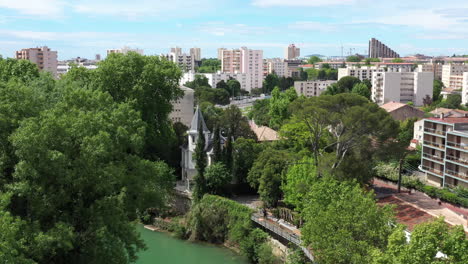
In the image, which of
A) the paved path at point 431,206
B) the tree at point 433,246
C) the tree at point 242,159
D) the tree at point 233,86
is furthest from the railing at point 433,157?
the tree at point 233,86

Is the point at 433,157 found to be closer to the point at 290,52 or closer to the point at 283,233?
the point at 283,233

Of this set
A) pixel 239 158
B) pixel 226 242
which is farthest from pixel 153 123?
pixel 226 242

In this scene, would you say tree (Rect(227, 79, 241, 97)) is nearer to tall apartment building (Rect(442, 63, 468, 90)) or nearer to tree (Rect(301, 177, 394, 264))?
tall apartment building (Rect(442, 63, 468, 90))

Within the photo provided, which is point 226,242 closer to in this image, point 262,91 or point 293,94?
point 293,94

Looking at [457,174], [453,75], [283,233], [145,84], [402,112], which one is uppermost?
[453,75]

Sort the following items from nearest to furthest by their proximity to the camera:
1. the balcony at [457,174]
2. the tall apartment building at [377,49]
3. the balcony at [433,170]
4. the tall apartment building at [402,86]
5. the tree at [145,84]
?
the tree at [145,84] → the balcony at [457,174] → the balcony at [433,170] → the tall apartment building at [402,86] → the tall apartment building at [377,49]

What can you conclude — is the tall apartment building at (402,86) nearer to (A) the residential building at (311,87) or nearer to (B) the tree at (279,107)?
(A) the residential building at (311,87)

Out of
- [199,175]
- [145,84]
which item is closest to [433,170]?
[199,175]
